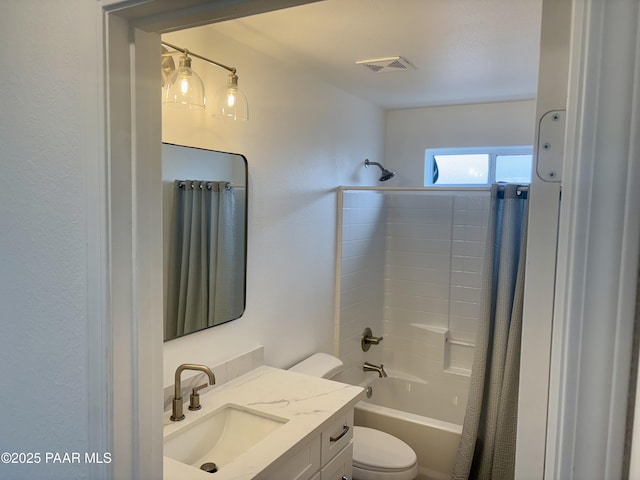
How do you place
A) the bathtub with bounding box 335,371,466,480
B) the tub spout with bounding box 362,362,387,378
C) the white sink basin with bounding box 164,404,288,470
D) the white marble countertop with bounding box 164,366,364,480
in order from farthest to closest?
1. the tub spout with bounding box 362,362,387,378
2. the bathtub with bounding box 335,371,466,480
3. the white sink basin with bounding box 164,404,288,470
4. the white marble countertop with bounding box 164,366,364,480

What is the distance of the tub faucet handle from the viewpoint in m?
3.38

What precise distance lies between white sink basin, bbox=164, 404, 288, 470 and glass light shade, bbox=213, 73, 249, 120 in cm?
115

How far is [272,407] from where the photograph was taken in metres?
1.84

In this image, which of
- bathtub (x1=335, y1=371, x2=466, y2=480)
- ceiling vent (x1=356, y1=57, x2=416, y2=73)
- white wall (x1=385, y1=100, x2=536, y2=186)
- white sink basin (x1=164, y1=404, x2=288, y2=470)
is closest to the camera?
white sink basin (x1=164, y1=404, x2=288, y2=470)

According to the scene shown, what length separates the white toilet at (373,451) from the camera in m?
2.35

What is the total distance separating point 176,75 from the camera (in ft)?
5.33

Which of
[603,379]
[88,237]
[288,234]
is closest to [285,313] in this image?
[288,234]

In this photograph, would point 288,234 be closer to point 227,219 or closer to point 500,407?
point 227,219

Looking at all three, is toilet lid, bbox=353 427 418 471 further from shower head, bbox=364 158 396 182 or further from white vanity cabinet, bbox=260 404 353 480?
shower head, bbox=364 158 396 182

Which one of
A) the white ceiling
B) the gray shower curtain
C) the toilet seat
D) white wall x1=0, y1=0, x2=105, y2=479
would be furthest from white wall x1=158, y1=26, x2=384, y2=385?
the gray shower curtain

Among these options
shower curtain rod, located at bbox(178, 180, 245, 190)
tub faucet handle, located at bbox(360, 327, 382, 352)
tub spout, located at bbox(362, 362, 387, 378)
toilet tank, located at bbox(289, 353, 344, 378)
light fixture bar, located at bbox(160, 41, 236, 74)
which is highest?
light fixture bar, located at bbox(160, 41, 236, 74)

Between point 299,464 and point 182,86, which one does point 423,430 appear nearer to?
point 299,464

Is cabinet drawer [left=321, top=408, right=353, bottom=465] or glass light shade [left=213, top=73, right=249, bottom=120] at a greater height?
glass light shade [left=213, top=73, right=249, bottom=120]

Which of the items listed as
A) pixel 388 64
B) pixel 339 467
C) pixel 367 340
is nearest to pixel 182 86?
pixel 388 64
